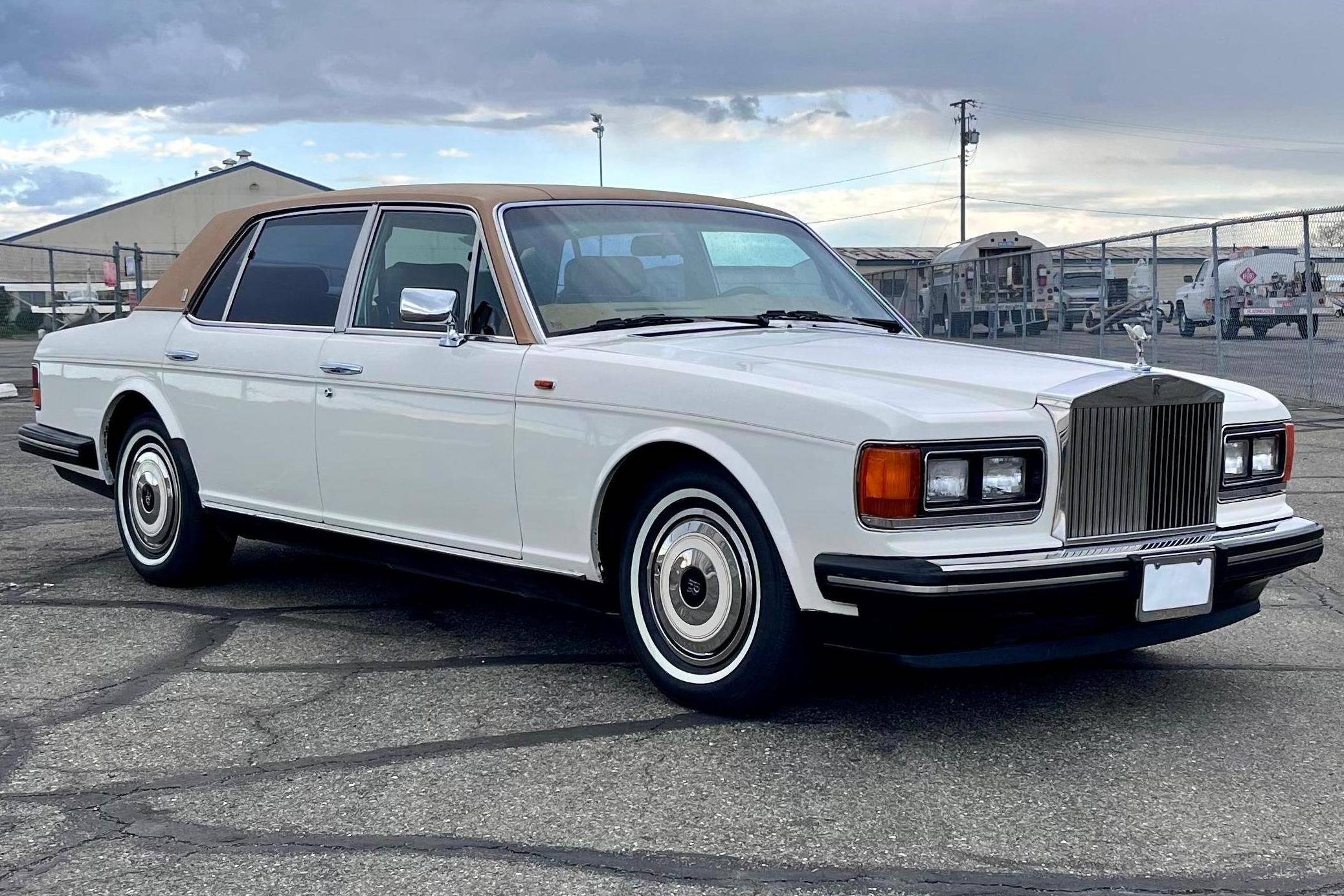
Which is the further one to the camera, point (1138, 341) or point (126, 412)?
point (126, 412)

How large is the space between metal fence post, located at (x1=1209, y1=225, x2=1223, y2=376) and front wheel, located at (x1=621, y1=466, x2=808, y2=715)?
12.7 metres

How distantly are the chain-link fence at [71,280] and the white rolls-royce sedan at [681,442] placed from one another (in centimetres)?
1388

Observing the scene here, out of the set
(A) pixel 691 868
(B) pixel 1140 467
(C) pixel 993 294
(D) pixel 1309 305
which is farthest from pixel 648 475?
(C) pixel 993 294

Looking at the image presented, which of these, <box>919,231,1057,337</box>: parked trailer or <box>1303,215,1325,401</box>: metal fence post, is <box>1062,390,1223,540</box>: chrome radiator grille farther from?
<box>919,231,1057,337</box>: parked trailer

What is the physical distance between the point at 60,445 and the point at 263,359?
1.73 m

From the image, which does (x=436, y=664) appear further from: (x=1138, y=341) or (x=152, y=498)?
(x=1138, y=341)

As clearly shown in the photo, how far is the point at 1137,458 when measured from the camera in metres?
4.09

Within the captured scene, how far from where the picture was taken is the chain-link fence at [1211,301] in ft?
47.6

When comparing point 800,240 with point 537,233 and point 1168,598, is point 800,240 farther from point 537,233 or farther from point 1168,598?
point 1168,598

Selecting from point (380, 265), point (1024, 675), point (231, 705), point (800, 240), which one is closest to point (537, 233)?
point (380, 265)

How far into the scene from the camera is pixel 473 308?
503cm

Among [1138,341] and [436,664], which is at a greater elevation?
[1138,341]

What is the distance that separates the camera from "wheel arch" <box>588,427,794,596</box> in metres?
3.99

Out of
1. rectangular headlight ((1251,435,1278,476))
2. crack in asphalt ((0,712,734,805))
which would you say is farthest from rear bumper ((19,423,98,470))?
rectangular headlight ((1251,435,1278,476))
